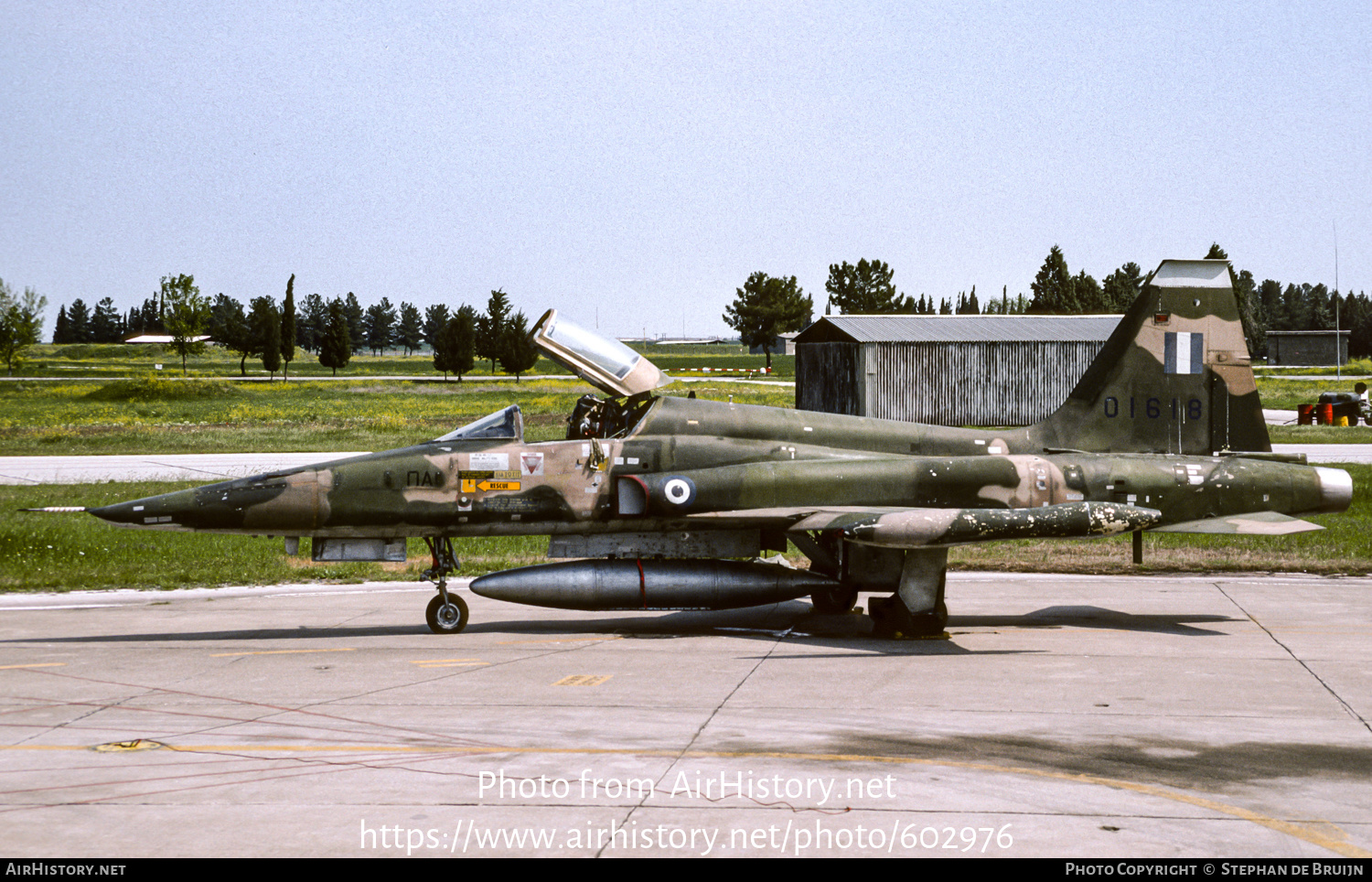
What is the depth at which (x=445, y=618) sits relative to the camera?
14.4 m

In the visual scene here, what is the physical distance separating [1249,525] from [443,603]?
33.0 ft

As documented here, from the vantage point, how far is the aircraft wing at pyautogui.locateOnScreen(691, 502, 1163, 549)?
522 inches

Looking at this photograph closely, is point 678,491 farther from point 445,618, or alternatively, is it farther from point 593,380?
point 445,618

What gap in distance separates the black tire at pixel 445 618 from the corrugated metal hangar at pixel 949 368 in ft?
113

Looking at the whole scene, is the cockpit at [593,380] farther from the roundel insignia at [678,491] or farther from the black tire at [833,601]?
the black tire at [833,601]

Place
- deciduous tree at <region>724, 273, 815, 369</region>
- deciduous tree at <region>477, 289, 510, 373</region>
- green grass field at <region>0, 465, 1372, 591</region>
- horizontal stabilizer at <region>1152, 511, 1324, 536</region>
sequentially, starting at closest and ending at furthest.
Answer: horizontal stabilizer at <region>1152, 511, 1324, 536</region> → green grass field at <region>0, 465, 1372, 591</region> → deciduous tree at <region>477, 289, 510, 373</region> → deciduous tree at <region>724, 273, 815, 369</region>

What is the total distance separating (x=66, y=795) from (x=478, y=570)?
10.9 metres

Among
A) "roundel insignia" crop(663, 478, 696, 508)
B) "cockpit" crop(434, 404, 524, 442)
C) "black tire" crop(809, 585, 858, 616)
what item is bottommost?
"black tire" crop(809, 585, 858, 616)

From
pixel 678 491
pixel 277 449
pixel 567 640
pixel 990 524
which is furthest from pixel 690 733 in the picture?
pixel 277 449

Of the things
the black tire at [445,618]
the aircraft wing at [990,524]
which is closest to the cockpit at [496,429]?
the black tire at [445,618]

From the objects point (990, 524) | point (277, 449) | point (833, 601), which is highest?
point (277, 449)

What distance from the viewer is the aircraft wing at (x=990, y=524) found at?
13.3 m

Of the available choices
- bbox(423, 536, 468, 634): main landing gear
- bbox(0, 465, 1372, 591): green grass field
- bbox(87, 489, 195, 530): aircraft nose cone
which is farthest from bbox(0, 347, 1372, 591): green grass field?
bbox(87, 489, 195, 530): aircraft nose cone

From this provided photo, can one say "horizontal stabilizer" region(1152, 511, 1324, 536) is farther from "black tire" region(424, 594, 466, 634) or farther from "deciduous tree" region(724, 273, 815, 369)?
"deciduous tree" region(724, 273, 815, 369)
